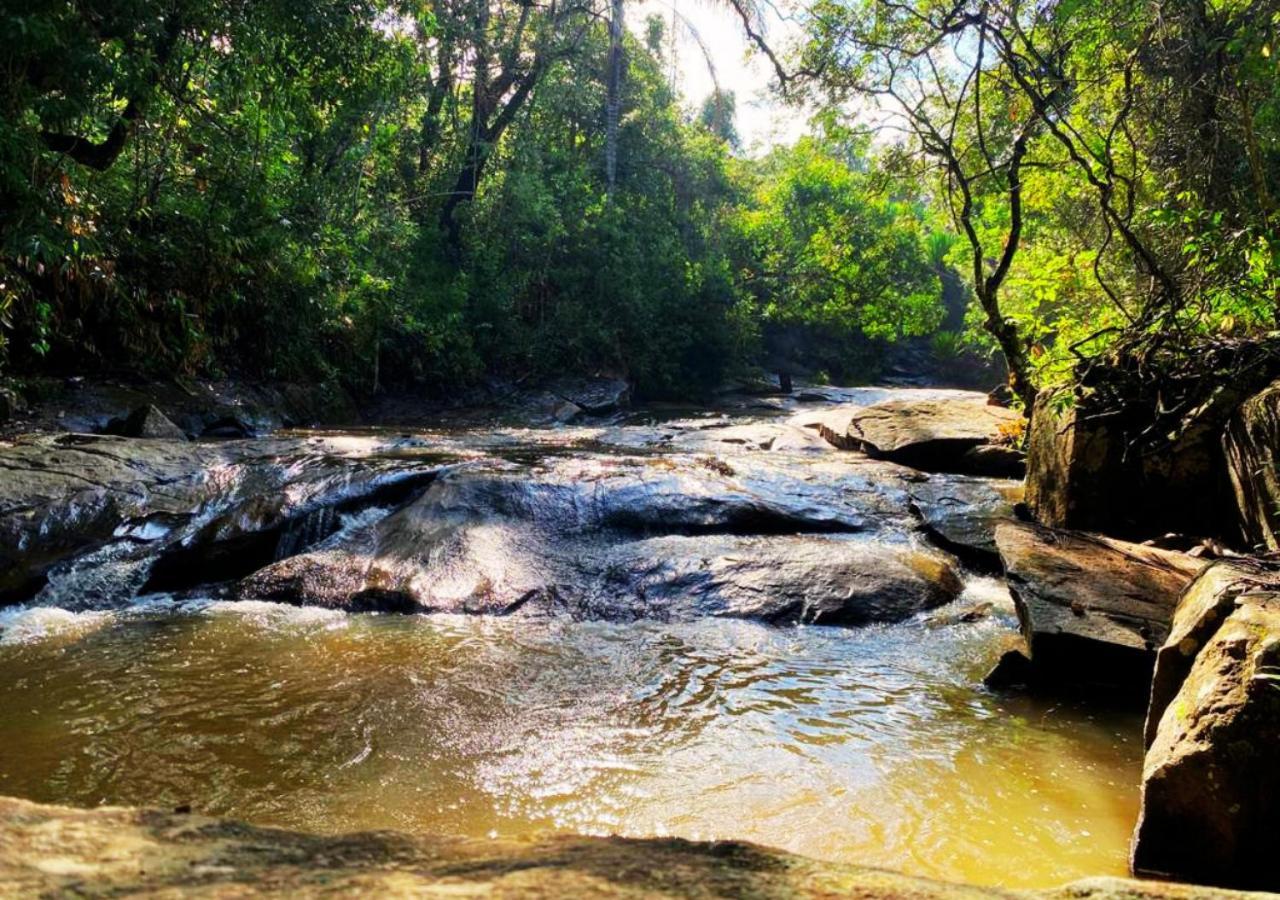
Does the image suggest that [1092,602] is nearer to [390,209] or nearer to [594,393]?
[594,393]

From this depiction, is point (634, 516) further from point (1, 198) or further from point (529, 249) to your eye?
point (529, 249)

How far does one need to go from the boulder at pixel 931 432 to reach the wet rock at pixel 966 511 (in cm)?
72

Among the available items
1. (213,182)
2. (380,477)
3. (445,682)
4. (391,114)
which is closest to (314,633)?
(445,682)

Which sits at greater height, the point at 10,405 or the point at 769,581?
the point at 10,405

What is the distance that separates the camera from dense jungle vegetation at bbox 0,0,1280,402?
20.3ft

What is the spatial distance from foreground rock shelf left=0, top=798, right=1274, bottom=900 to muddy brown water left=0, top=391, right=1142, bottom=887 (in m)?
1.45

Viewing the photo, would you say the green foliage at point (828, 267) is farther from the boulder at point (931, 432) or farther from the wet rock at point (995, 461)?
the wet rock at point (995, 461)

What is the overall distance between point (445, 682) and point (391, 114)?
1423cm

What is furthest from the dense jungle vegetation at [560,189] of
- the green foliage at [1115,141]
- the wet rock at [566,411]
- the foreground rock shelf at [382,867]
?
the foreground rock shelf at [382,867]

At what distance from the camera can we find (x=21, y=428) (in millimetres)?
8250

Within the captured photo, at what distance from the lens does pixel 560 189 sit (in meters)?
18.5

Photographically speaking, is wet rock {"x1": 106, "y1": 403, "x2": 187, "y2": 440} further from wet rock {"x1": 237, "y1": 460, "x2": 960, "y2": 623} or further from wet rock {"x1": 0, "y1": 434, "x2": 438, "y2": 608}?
wet rock {"x1": 237, "y1": 460, "x2": 960, "y2": 623}

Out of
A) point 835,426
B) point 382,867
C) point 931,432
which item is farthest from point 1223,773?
point 835,426

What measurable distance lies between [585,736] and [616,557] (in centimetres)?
264
